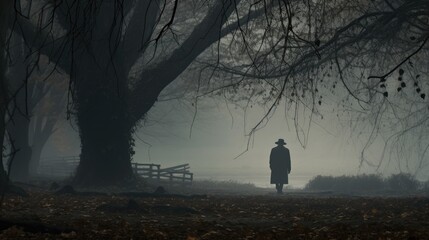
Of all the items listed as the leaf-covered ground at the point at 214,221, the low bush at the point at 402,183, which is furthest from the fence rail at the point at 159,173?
the leaf-covered ground at the point at 214,221

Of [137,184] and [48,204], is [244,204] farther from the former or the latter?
[137,184]

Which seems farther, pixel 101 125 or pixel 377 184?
pixel 377 184

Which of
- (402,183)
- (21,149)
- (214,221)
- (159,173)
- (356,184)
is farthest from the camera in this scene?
(159,173)

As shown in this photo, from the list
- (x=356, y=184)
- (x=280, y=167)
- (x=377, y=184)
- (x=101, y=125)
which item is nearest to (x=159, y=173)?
(x=280, y=167)

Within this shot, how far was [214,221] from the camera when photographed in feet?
28.4

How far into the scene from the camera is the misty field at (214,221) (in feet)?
23.2

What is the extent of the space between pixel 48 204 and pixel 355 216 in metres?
5.59

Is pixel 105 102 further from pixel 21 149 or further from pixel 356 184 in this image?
pixel 356 184

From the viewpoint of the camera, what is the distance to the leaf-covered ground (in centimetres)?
708

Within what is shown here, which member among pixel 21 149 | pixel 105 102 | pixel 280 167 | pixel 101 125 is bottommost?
pixel 280 167

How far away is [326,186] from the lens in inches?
1166

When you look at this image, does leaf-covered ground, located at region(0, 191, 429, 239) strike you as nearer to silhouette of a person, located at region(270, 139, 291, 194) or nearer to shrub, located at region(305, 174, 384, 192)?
silhouette of a person, located at region(270, 139, 291, 194)

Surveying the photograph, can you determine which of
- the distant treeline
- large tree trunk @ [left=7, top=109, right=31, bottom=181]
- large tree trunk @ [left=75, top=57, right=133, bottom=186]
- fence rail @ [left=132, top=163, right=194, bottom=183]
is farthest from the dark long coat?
large tree trunk @ [left=7, top=109, right=31, bottom=181]

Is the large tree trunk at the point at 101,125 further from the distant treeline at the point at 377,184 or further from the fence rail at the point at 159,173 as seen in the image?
the fence rail at the point at 159,173
